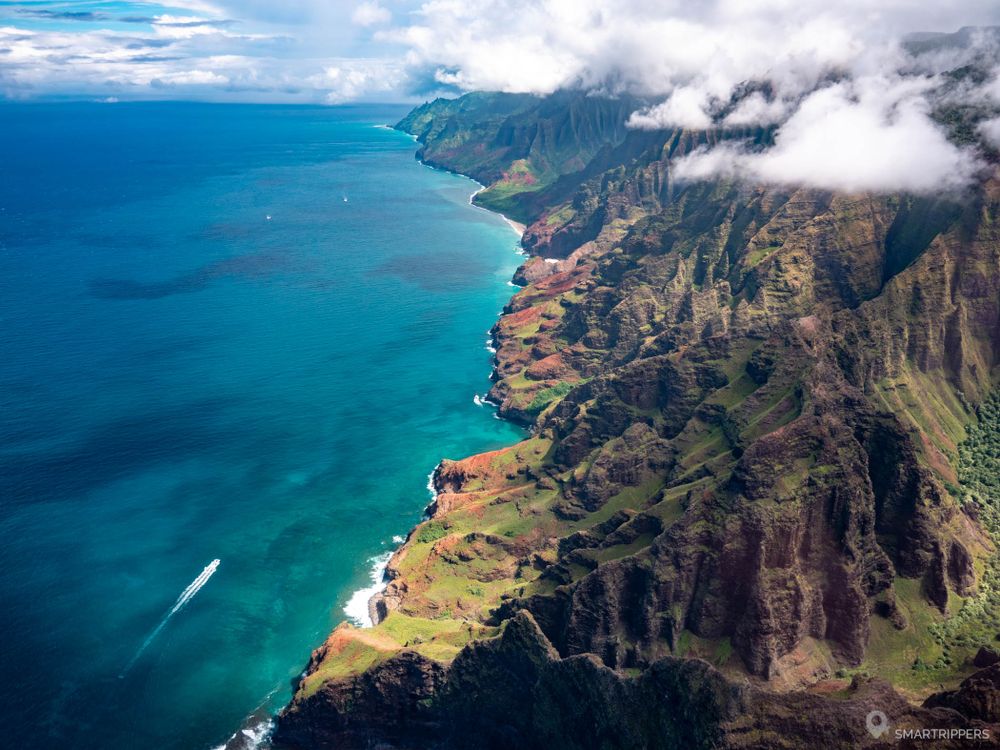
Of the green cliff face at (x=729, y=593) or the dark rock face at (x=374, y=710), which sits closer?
the green cliff face at (x=729, y=593)

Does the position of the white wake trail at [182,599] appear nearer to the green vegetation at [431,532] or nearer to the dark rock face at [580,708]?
the dark rock face at [580,708]

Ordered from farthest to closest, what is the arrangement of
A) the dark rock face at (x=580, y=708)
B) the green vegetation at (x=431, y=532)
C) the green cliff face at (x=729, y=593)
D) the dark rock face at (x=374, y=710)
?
the green vegetation at (x=431, y=532) < the dark rock face at (x=374, y=710) < the green cliff face at (x=729, y=593) < the dark rock face at (x=580, y=708)

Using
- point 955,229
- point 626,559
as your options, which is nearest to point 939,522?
point 626,559

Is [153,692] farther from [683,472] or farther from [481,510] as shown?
[683,472]

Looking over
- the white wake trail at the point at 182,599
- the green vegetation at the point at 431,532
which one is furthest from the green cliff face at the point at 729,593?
the white wake trail at the point at 182,599

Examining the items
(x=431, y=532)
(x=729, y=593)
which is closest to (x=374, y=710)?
(x=431, y=532)

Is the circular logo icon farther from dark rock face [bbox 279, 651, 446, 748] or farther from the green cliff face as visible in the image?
dark rock face [bbox 279, 651, 446, 748]

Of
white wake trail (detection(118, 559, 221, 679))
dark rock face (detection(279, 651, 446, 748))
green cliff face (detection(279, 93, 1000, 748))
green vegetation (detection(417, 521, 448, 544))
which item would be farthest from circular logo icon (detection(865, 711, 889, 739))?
white wake trail (detection(118, 559, 221, 679))
